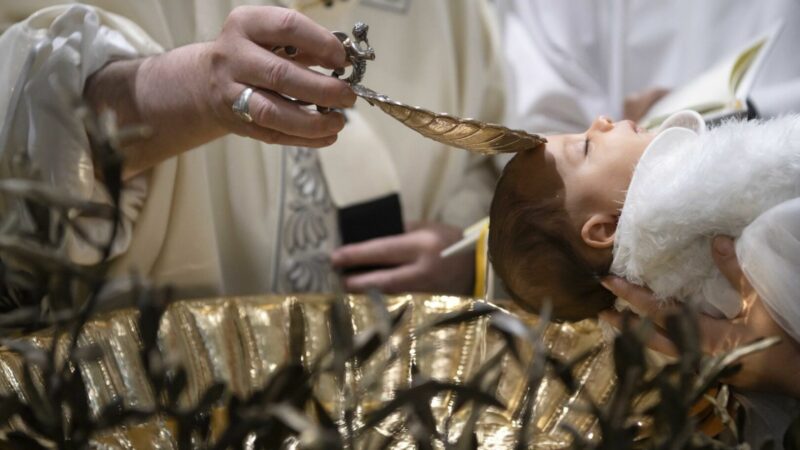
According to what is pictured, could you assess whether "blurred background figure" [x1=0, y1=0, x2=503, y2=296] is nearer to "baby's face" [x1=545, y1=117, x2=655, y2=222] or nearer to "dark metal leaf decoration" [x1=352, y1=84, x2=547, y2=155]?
"dark metal leaf decoration" [x1=352, y1=84, x2=547, y2=155]

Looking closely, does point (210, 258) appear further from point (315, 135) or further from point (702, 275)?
point (702, 275)

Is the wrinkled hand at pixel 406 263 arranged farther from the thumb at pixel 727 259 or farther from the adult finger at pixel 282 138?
the thumb at pixel 727 259

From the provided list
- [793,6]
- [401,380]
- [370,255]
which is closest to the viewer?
[401,380]

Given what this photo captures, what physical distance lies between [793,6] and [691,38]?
0.66 ft

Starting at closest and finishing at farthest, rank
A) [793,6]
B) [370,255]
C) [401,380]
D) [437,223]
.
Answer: [401,380] → [370,255] → [437,223] → [793,6]

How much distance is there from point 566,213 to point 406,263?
48 centimetres

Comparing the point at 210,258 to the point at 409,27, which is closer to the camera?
the point at 210,258

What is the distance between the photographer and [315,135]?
2.78 feet

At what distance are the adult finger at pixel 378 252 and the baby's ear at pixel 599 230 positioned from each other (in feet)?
1.56

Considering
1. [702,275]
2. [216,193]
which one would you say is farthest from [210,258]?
[702,275]

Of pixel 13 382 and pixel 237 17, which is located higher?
pixel 237 17

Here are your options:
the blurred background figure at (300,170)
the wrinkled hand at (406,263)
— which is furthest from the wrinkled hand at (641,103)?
the wrinkled hand at (406,263)

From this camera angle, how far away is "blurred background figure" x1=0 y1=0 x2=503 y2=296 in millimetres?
1045

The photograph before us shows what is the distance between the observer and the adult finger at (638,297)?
84 centimetres
